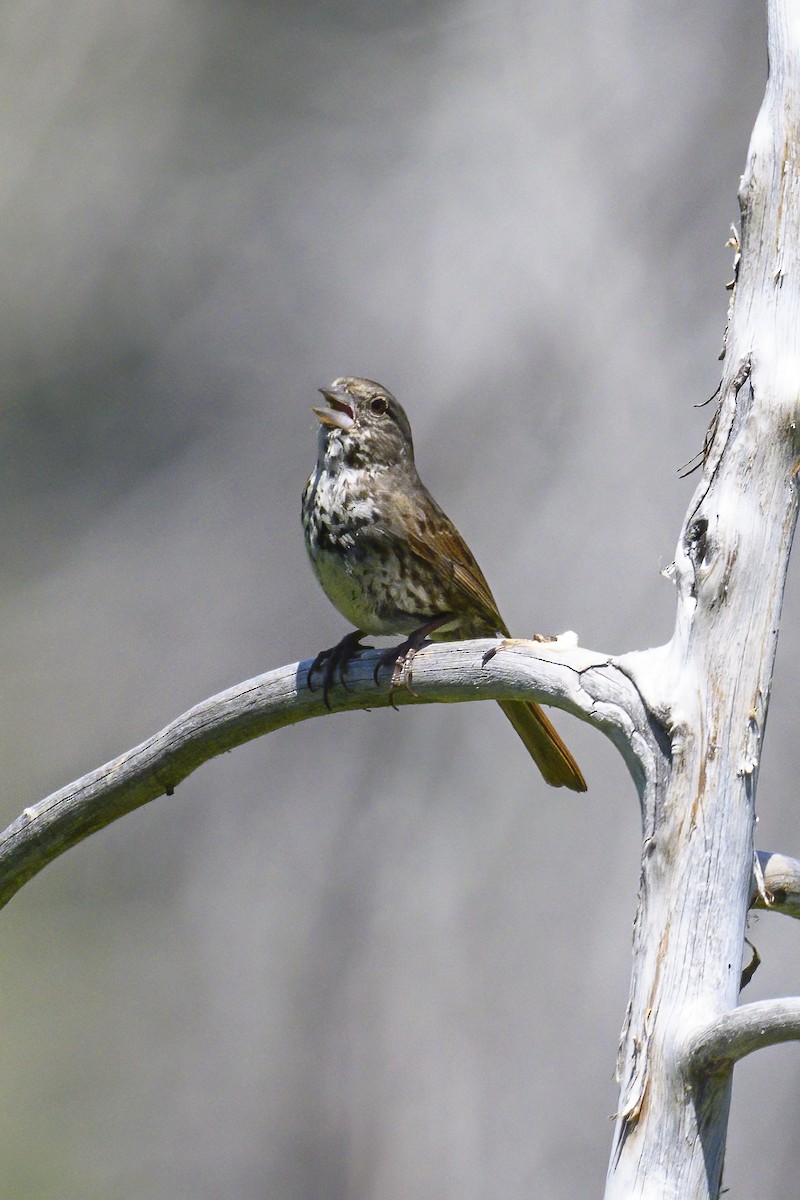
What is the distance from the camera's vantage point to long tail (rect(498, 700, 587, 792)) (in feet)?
7.09

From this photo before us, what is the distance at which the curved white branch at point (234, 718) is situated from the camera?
1771mm

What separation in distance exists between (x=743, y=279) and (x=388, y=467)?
834 mm

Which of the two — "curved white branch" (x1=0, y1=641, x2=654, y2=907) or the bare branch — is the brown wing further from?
the bare branch

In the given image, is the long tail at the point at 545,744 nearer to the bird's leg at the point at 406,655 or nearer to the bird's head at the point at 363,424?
the bird's leg at the point at 406,655

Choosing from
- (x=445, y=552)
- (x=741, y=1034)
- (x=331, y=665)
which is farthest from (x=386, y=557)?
(x=741, y=1034)

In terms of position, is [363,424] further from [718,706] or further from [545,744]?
[718,706]

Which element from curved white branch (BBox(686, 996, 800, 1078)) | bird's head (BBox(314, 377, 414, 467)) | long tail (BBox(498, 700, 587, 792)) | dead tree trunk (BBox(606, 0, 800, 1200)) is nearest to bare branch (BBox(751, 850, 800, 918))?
dead tree trunk (BBox(606, 0, 800, 1200))

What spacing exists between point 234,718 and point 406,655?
0.30 meters

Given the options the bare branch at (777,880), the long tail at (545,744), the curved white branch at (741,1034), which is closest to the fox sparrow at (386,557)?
the long tail at (545,744)

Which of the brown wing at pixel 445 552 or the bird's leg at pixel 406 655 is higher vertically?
the brown wing at pixel 445 552

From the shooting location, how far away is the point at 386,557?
2.18m

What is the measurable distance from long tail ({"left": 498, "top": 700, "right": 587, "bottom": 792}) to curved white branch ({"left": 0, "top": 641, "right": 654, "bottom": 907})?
0.83 feet

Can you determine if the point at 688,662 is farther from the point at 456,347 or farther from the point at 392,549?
the point at 456,347

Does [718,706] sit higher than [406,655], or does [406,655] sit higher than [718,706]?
[406,655]
